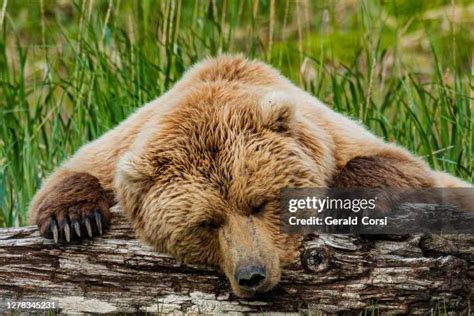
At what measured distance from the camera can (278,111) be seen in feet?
16.6

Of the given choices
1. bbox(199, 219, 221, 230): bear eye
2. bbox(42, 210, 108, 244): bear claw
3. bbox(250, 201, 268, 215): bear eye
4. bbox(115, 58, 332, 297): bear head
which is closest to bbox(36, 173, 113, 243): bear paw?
bbox(42, 210, 108, 244): bear claw

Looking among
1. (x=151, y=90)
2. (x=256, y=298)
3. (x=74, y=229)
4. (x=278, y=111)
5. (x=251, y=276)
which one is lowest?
(x=256, y=298)

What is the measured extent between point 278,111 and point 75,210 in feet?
4.10

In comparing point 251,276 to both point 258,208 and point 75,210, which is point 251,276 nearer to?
point 258,208

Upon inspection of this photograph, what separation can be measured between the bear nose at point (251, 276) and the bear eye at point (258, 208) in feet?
1.23

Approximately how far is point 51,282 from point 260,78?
1.73m

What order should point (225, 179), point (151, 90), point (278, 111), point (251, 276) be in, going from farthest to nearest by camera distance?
point (151, 90), point (278, 111), point (225, 179), point (251, 276)

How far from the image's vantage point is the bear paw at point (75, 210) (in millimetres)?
5168

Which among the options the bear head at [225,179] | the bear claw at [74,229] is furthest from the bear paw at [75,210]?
the bear head at [225,179]

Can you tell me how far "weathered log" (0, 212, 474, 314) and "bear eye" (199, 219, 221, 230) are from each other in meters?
0.26

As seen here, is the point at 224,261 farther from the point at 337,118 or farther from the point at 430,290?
the point at 337,118

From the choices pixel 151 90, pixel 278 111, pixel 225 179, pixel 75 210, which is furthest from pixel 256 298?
pixel 151 90

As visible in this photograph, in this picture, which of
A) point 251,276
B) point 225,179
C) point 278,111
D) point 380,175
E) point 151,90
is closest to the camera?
point 251,276

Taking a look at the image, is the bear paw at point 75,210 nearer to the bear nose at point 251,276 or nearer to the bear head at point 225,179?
the bear head at point 225,179
